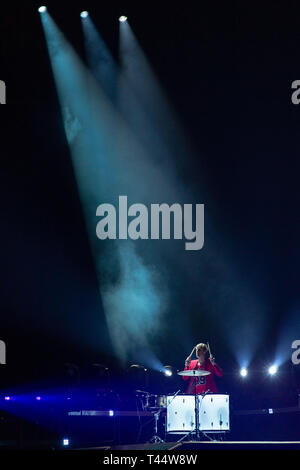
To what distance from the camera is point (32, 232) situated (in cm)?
926

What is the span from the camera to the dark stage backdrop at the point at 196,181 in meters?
9.25

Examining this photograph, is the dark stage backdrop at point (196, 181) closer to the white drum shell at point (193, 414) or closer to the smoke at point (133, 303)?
the smoke at point (133, 303)

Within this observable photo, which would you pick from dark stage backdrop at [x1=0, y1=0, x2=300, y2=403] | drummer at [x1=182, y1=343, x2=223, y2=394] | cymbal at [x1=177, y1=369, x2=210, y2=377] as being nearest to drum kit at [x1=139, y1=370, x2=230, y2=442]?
cymbal at [x1=177, y1=369, x2=210, y2=377]

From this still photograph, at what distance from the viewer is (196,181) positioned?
9.48m

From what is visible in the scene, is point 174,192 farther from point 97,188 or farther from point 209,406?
point 209,406

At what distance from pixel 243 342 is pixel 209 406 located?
190 centimetres

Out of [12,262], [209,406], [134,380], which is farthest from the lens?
[12,262]

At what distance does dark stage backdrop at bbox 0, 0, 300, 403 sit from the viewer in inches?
364

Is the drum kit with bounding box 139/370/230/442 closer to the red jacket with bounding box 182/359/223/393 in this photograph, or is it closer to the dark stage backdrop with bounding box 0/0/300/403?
the red jacket with bounding box 182/359/223/393

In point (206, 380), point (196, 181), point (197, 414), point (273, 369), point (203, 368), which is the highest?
point (196, 181)

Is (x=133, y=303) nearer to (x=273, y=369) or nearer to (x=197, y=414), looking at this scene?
(x=273, y=369)

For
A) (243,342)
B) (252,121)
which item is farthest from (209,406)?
(252,121)

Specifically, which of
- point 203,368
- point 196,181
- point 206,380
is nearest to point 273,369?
point 206,380

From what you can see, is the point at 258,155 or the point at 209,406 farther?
the point at 258,155
